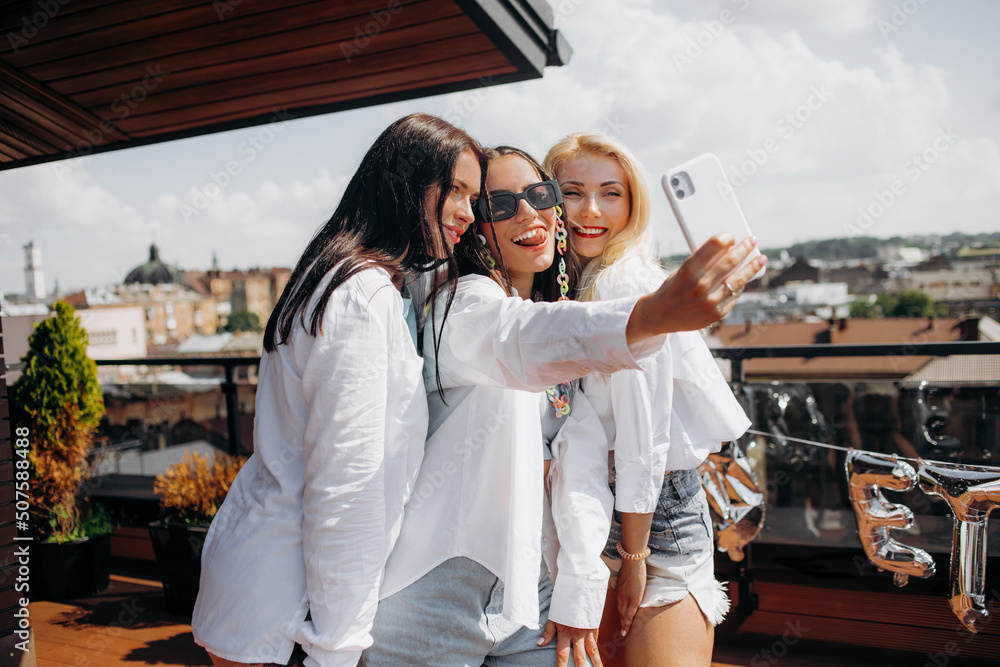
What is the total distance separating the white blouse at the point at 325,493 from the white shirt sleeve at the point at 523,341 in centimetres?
8

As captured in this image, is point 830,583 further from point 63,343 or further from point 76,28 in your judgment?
point 63,343

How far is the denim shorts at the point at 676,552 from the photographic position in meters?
1.44

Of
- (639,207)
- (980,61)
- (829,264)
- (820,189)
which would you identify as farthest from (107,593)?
(820,189)

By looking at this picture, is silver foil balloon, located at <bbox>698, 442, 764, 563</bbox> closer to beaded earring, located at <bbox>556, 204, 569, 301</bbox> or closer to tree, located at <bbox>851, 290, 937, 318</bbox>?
beaded earring, located at <bbox>556, 204, 569, 301</bbox>

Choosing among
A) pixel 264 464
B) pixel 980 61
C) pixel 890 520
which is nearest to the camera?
pixel 264 464

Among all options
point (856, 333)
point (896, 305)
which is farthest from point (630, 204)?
point (896, 305)

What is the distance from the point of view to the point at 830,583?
2758 millimetres

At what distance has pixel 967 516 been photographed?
192 centimetres

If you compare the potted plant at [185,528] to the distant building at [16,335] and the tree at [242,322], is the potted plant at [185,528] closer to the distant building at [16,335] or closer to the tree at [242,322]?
the distant building at [16,335]

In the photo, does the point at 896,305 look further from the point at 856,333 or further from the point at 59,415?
the point at 59,415

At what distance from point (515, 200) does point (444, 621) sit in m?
0.83

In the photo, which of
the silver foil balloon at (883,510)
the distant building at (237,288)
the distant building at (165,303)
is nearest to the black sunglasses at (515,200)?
the silver foil balloon at (883,510)

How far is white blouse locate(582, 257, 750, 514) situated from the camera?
1.35 metres

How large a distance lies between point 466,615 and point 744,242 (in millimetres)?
727
